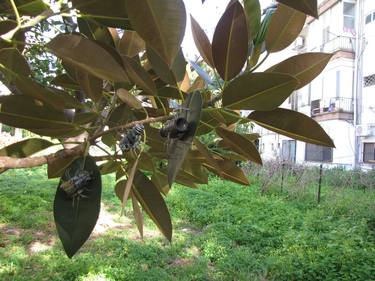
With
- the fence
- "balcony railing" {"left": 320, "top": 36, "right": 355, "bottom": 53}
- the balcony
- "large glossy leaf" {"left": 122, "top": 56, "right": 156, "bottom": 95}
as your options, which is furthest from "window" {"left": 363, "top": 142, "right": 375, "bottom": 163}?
"large glossy leaf" {"left": 122, "top": 56, "right": 156, "bottom": 95}

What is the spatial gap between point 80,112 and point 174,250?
120 inches

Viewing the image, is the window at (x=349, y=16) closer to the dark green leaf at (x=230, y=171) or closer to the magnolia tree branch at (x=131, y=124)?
the dark green leaf at (x=230, y=171)

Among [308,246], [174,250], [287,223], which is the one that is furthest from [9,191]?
[308,246]

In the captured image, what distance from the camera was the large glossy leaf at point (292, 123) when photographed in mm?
473

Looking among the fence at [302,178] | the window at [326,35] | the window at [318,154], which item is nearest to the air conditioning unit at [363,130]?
the window at [318,154]

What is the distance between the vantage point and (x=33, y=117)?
0.52 m

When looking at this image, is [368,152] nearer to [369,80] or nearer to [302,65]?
[369,80]

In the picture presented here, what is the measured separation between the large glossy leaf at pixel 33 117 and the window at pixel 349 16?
36.6 feet

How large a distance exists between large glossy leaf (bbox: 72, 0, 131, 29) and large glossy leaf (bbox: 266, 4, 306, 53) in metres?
0.18

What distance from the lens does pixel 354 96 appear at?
9.91m

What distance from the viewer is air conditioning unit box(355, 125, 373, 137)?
29.9 ft

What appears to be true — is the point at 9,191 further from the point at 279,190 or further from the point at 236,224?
the point at 279,190

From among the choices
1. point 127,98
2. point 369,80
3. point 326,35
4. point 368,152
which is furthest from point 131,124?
point 326,35

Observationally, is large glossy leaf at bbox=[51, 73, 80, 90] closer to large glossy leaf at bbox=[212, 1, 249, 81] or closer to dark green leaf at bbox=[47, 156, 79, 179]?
dark green leaf at bbox=[47, 156, 79, 179]
